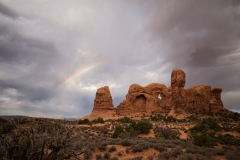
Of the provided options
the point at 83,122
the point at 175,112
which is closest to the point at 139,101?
the point at 175,112

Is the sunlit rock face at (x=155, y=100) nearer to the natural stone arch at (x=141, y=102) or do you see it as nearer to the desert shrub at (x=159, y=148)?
the natural stone arch at (x=141, y=102)

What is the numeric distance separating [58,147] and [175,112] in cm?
4461

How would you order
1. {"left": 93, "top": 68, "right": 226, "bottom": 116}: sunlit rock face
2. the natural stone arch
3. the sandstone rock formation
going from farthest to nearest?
the sandstone rock formation → the natural stone arch → {"left": 93, "top": 68, "right": 226, "bottom": 116}: sunlit rock face

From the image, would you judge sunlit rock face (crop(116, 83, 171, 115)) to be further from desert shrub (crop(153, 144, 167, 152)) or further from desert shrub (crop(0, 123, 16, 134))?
desert shrub (crop(0, 123, 16, 134))

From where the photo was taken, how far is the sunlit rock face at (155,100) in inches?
2142

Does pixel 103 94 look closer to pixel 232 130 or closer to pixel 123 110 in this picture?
pixel 123 110

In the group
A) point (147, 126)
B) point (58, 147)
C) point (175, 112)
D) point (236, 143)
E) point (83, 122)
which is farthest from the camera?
point (175, 112)

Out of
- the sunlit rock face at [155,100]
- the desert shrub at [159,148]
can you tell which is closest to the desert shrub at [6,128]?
the desert shrub at [159,148]

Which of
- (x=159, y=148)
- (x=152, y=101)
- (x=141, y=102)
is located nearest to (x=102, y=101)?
(x=141, y=102)

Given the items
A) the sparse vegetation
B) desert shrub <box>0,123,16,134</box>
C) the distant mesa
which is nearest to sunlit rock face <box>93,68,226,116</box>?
the distant mesa

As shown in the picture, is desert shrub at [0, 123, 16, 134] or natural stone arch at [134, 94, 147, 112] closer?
desert shrub at [0, 123, 16, 134]

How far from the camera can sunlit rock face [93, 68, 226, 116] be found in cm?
5441

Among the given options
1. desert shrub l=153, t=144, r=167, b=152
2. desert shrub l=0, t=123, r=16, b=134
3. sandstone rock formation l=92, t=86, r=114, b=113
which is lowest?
desert shrub l=153, t=144, r=167, b=152

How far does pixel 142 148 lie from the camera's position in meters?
10.5
